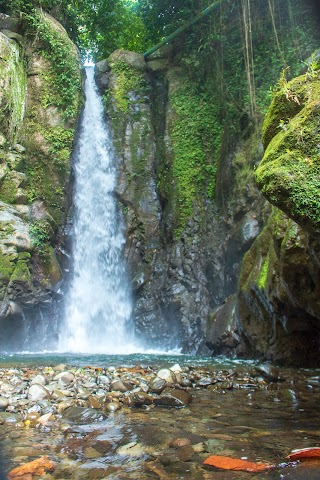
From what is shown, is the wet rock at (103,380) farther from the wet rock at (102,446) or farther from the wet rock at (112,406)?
the wet rock at (102,446)

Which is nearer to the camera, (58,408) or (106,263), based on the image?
(58,408)

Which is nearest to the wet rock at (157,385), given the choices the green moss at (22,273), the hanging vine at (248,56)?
the green moss at (22,273)

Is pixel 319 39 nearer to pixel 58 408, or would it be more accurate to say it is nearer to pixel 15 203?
pixel 15 203

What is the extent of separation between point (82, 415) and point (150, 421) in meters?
0.64

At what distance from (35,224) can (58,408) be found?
7.18 metres

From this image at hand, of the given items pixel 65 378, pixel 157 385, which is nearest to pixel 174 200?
pixel 65 378

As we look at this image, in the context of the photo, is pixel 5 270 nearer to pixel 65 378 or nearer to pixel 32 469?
pixel 65 378

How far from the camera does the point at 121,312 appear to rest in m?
11.0

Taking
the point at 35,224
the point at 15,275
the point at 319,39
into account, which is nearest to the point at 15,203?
the point at 35,224

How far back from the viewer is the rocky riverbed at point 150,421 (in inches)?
105

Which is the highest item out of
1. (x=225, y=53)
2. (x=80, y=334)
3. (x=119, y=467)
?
(x=225, y=53)

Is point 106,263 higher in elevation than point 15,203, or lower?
lower

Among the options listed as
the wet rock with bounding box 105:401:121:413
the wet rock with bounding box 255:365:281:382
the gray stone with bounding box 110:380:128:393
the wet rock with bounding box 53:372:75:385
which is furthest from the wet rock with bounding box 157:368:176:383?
the wet rock with bounding box 255:365:281:382

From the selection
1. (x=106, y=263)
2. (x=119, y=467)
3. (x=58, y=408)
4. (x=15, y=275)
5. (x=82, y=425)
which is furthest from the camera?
(x=106, y=263)
